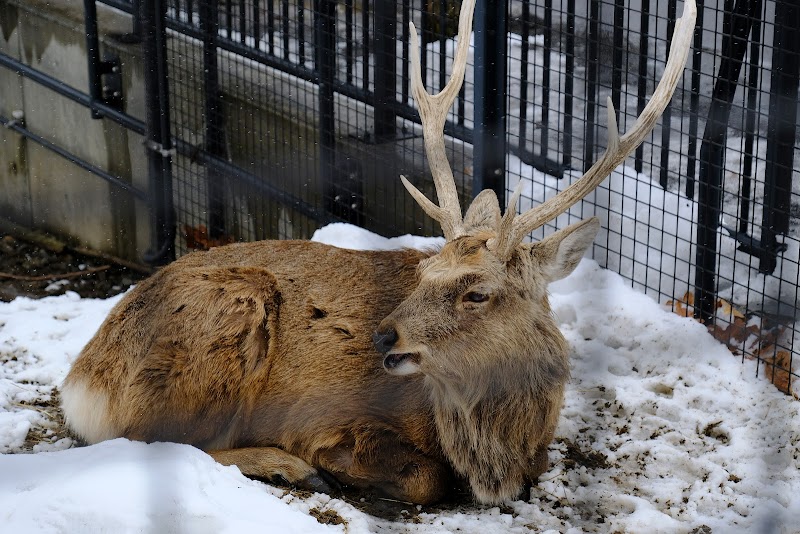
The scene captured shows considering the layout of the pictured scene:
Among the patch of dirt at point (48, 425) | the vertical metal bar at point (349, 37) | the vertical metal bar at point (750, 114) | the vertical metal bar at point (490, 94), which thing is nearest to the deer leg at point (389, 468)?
the patch of dirt at point (48, 425)

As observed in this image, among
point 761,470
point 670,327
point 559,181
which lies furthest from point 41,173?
point 761,470

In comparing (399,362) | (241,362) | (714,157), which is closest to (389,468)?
(399,362)

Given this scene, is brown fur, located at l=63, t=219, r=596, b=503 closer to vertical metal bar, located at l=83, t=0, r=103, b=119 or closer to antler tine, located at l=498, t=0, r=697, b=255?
antler tine, located at l=498, t=0, r=697, b=255

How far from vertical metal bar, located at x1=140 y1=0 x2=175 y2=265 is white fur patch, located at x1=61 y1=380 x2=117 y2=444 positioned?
3.04 meters

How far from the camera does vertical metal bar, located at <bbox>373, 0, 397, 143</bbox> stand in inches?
269

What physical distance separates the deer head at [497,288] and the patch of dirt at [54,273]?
4.14 metres

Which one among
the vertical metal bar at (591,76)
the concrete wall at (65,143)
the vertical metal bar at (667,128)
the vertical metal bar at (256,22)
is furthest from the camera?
the concrete wall at (65,143)

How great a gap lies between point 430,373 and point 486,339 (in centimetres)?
25

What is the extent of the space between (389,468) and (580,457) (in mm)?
855

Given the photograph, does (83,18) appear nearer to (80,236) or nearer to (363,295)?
(80,236)

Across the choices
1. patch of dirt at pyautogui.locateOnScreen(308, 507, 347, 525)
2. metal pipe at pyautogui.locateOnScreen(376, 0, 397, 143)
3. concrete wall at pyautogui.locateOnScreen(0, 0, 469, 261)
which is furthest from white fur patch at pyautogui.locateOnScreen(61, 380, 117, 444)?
metal pipe at pyautogui.locateOnScreen(376, 0, 397, 143)

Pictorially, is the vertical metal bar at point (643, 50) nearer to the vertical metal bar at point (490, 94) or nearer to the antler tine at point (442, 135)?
the vertical metal bar at point (490, 94)

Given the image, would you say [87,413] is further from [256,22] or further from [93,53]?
[93,53]

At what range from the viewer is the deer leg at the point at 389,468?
181 inches
